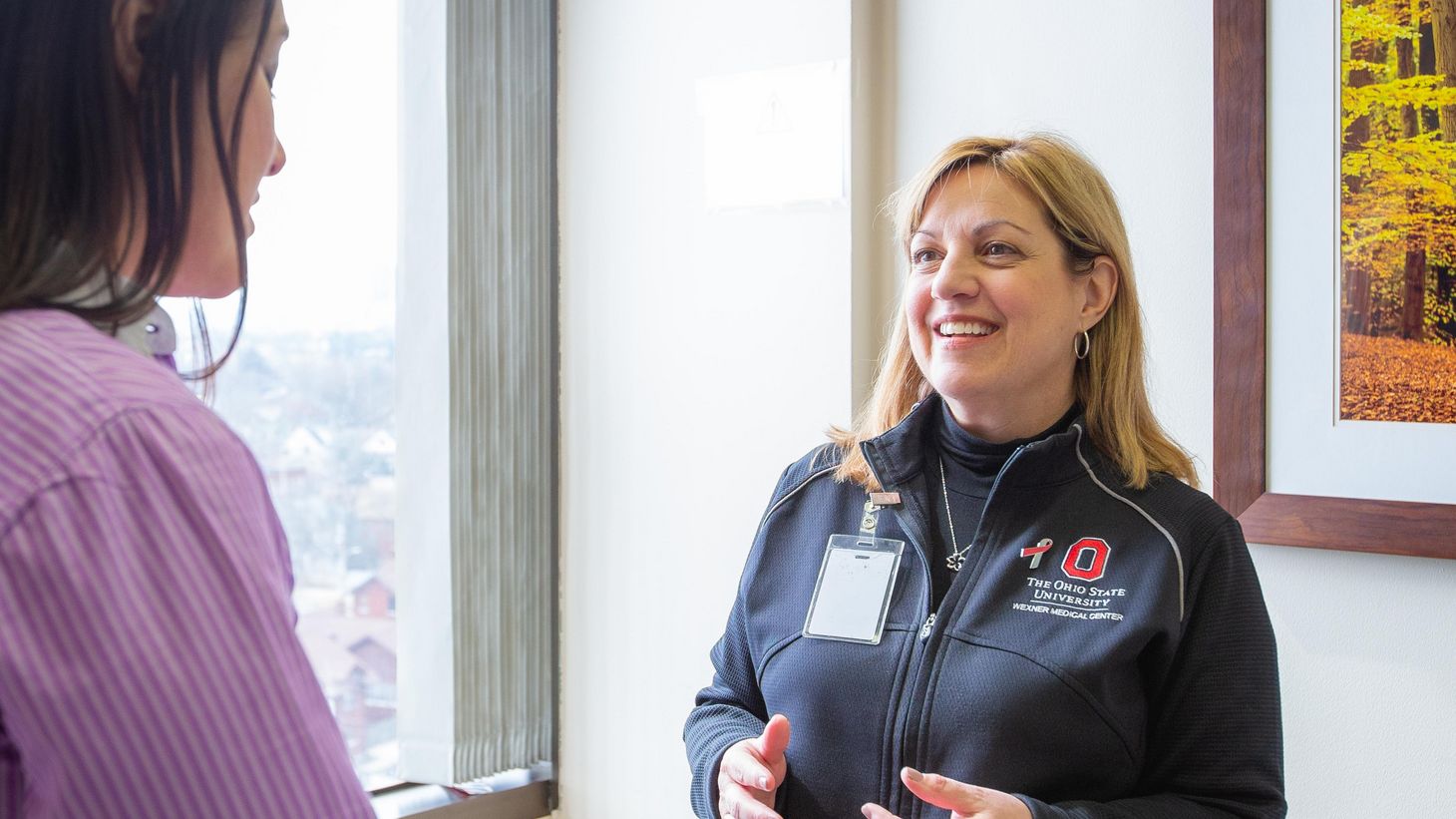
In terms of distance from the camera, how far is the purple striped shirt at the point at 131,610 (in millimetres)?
462

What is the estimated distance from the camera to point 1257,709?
1.26 meters

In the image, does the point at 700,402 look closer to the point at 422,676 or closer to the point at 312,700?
the point at 422,676

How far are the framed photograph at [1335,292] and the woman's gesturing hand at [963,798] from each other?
2.73 feet

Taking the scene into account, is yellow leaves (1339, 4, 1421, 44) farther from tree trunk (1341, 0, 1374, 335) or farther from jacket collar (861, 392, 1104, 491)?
jacket collar (861, 392, 1104, 491)

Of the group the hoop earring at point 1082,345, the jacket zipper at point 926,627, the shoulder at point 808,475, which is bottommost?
the jacket zipper at point 926,627

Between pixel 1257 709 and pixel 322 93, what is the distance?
74.8 inches

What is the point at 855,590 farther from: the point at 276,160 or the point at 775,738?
the point at 276,160

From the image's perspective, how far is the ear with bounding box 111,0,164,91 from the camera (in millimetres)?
571

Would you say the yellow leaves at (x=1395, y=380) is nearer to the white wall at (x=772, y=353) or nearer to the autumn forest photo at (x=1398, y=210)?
the autumn forest photo at (x=1398, y=210)

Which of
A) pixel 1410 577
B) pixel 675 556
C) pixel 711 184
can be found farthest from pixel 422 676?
pixel 1410 577

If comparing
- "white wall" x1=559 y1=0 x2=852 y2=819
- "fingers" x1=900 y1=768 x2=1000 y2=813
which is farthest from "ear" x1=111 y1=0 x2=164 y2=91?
"white wall" x1=559 y1=0 x2=852 y2=819

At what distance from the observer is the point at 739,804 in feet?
4.48

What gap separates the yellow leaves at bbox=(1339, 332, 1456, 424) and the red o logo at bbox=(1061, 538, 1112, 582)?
62 cm

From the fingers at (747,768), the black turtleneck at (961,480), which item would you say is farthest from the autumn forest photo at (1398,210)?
the fingers at (747,768)
